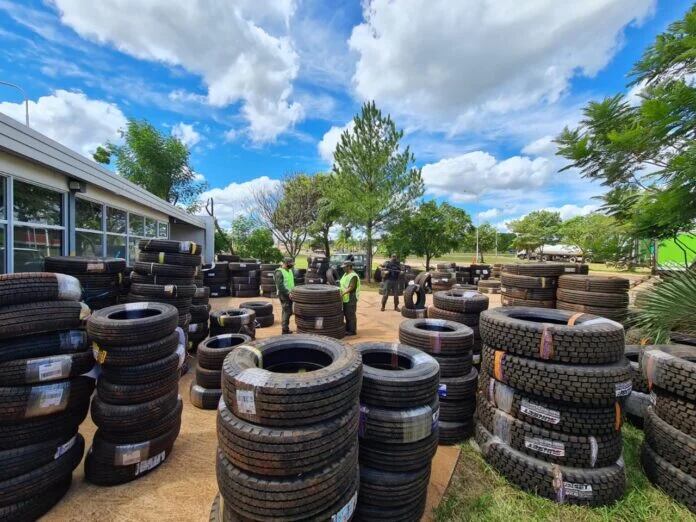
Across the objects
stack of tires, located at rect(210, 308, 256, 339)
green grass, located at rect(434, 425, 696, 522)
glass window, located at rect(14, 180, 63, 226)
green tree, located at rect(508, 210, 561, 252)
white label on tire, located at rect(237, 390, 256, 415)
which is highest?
green tree, located at rect(508, 210, 561, 252)

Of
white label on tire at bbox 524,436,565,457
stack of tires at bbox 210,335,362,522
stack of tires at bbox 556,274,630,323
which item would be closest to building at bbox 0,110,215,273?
stack of tires at bbox 210,335,362,522

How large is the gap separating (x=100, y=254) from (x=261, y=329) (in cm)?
486

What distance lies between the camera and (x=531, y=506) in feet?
8.02

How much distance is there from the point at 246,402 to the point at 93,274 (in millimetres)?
4036

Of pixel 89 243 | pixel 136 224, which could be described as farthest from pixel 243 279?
pixel 89 243

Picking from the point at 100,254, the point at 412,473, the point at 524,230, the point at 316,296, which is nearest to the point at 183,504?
the point at 412,473

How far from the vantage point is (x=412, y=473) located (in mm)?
2316

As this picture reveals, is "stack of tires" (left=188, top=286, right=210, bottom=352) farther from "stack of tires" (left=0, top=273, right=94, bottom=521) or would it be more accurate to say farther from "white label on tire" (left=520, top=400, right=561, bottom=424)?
"white label on tire" (left=520, top=400, right=561, bottom=424)

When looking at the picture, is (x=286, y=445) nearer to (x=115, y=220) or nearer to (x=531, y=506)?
(x=531, y=506)

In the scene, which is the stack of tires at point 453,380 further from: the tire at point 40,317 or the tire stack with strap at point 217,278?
the tire stack with strap at point 217,278

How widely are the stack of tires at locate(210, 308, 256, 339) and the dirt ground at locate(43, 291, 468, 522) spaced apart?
2375 mm

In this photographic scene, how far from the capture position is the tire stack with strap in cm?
1285

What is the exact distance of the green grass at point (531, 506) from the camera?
233cm

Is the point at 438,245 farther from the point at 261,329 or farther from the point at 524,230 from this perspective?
the point at 524,230
